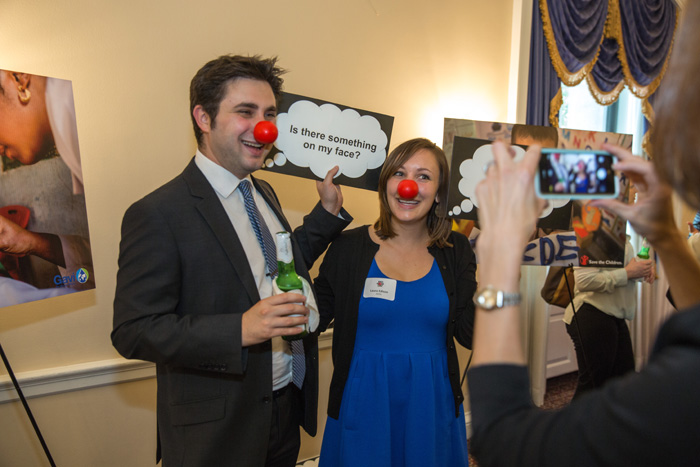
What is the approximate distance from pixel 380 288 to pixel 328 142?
2.30ft

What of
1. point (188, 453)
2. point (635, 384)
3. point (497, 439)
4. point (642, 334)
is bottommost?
point (642, 334)

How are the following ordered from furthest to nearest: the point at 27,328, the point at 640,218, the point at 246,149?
the point at 27,328
the point at 246,149
the point at 640,218

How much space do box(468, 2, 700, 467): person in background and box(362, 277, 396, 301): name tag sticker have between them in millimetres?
1144

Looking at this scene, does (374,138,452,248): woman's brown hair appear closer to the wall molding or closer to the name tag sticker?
the name tag sticker

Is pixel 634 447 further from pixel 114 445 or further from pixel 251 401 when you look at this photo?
pixel 114 445

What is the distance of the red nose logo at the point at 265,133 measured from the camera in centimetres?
170

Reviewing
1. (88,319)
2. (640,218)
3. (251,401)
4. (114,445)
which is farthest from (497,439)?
(114,445)

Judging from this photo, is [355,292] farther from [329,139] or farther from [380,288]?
[329,139]

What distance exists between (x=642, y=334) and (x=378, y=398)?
16.2 feet

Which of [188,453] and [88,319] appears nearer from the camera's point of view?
[188,453]

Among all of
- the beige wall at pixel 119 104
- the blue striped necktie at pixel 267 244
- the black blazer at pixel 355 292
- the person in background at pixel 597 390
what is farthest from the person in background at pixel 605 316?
the person in background at pixel 597 390

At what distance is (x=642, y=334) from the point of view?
5457mm

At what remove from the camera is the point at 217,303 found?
5.08 feet

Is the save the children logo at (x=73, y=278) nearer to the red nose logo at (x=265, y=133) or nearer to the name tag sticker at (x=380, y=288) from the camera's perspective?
the red nose logo at (x=265, y=133)
